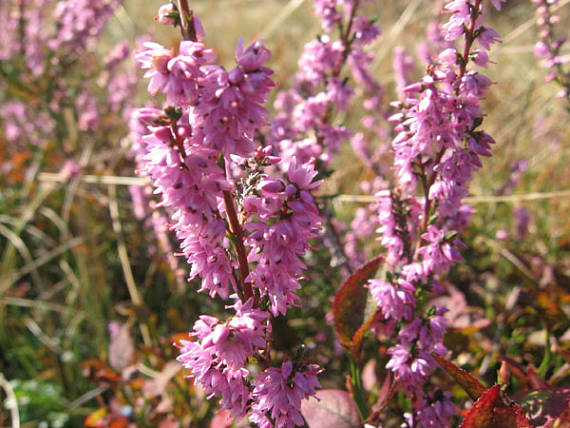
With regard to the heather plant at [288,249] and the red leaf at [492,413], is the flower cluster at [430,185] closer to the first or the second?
the heather plant at [288,249]

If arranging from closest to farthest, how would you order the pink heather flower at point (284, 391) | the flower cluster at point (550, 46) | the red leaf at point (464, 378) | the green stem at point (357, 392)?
1. the pink heather flower at point (284, 391)
2. the red leaf at point (464, 378)
3. the green stem at point (357, 392)
4. the flower cluster at point (550, 46)

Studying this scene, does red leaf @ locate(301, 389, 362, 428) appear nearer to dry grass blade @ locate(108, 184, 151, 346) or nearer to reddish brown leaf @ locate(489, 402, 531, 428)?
reddish brown leaf @ locate(489, 402, 531, 428)

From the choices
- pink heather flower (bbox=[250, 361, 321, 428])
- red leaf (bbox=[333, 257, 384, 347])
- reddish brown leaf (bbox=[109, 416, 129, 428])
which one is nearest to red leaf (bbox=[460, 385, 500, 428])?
pink heather flower (bbox=[250, 361, 321, 428])

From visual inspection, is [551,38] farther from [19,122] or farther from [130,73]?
[19,122]

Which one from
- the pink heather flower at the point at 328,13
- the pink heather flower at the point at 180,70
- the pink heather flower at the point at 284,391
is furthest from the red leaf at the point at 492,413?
the pink heather flower at the point at 328,13

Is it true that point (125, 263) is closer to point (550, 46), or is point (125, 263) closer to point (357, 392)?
point (357, 392)

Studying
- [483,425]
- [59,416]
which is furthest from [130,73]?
[483,425]
